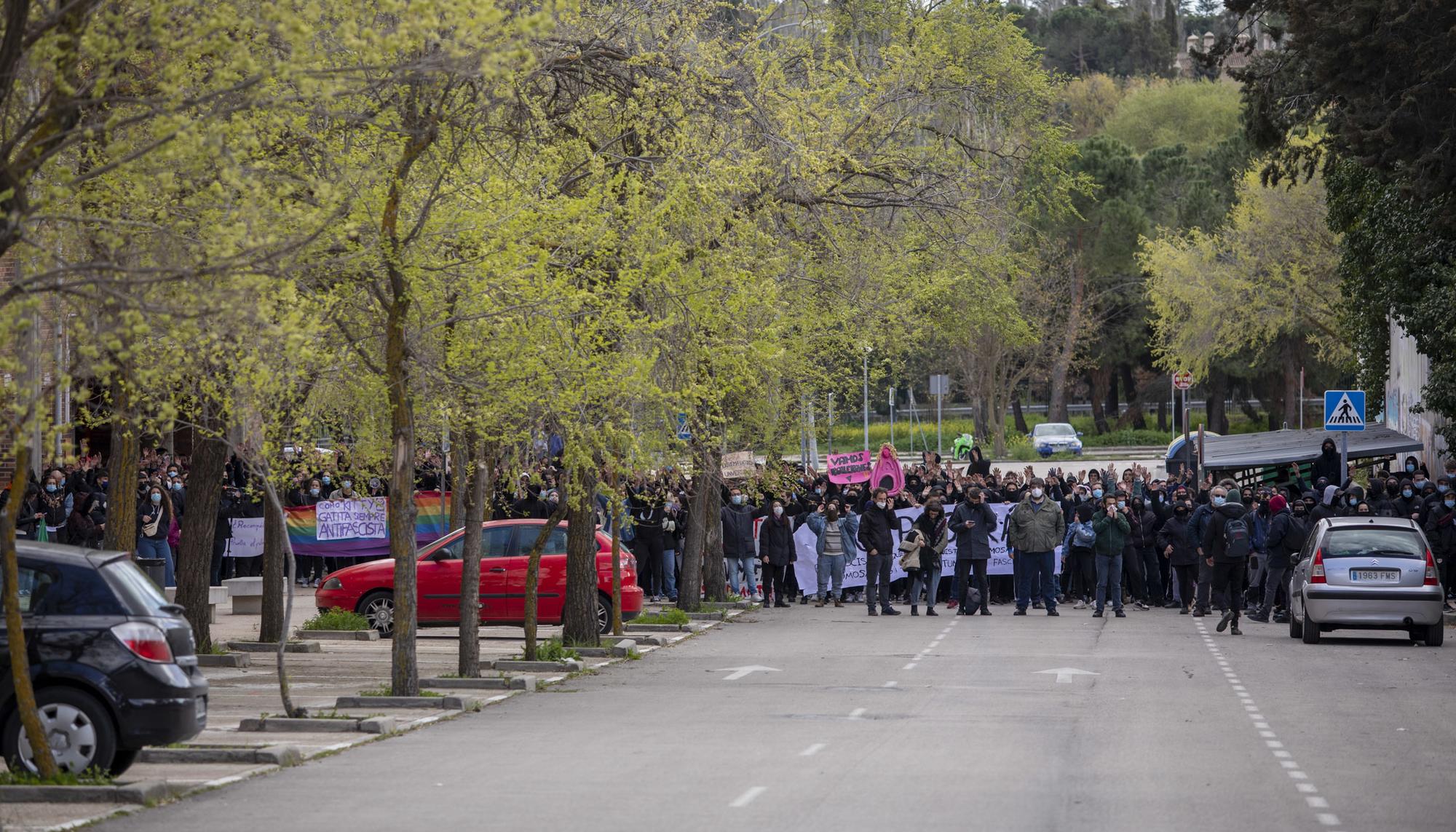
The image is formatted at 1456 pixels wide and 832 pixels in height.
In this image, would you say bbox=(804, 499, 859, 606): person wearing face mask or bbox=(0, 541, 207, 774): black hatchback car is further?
bbox=(804, 499, 859, 606): person wearing face mask

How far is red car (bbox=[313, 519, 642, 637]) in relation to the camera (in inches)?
979

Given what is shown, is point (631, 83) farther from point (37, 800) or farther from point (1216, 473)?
point (1216, 473)

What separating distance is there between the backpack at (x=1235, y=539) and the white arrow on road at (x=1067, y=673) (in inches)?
261

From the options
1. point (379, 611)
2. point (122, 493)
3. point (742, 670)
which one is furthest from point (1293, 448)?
point (122, 493)

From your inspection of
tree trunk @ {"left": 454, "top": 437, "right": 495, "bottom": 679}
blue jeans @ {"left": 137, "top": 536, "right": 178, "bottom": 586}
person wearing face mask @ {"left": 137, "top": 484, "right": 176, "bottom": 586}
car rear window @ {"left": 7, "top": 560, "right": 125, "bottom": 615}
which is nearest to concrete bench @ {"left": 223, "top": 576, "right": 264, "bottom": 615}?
blue jeans @ {"left": 137, "top": 536, "right": 178, "bottom": 586}

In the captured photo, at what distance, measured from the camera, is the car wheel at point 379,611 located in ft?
84.4

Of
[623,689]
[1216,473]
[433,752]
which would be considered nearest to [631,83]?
[623,689]

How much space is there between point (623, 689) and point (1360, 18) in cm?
1219

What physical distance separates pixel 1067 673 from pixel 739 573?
45.3 ft

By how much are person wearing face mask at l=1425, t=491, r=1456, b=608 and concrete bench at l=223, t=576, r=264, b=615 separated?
1744 centimetres

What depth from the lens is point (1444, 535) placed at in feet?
90.2

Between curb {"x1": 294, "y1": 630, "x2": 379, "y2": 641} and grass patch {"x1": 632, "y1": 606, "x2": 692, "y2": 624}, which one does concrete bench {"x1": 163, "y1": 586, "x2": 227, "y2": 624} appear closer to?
curb {"x1": 294, "y1": 630, "x2": 379, "y2": 641}

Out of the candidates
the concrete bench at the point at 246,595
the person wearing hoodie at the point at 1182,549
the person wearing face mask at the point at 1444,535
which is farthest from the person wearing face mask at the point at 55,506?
the person wearing face mask at the point at 1444,535

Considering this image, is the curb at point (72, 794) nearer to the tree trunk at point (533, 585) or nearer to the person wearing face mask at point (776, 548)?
the tree trunk at point (533, 585)
